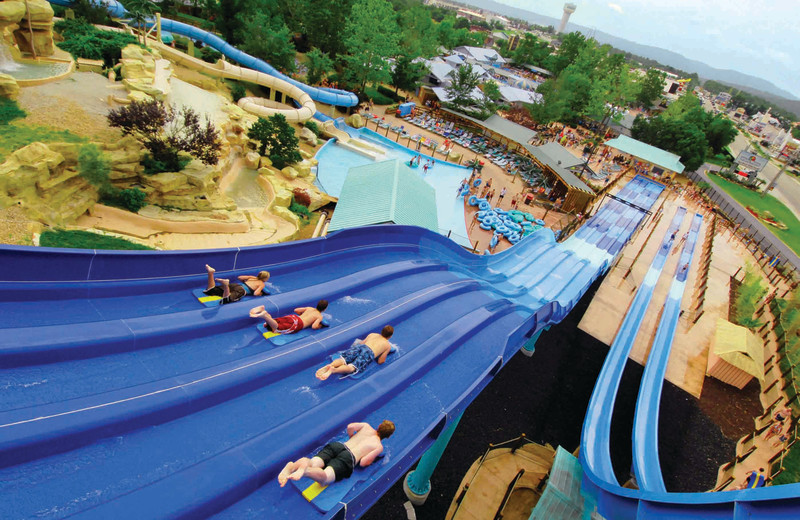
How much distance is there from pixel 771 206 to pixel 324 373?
6660 cm

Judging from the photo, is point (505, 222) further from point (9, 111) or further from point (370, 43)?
point (370, 43)

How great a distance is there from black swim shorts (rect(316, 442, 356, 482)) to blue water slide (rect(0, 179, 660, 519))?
0.20m

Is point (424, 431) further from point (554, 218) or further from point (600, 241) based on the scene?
point (554, 218)

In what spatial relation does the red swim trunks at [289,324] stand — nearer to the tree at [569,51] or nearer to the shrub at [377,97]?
the shrub at [377,97]

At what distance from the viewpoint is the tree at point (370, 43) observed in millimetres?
39688

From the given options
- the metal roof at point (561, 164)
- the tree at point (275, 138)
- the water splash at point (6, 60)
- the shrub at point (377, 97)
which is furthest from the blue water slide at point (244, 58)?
the water splash at point (6, 60)

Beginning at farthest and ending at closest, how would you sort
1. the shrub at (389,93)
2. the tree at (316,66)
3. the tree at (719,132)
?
the tree at (719,132)
the shrub at (389,93)
the tree at (316,66)

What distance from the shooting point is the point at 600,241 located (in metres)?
23.2

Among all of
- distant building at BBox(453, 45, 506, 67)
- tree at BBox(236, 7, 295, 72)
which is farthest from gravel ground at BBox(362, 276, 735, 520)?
distant building at BBox(453, 45, 506, 67)

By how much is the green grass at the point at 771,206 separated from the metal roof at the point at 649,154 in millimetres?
11313

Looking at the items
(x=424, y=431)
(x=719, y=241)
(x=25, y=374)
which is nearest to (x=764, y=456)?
(x=424, y=431)

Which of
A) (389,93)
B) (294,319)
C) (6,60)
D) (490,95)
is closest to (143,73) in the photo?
(6,60)

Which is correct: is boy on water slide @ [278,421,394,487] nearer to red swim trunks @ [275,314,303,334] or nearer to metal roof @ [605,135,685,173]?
red swim trunks @ [275,314,303,334]

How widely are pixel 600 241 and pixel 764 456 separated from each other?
39.7 ft
